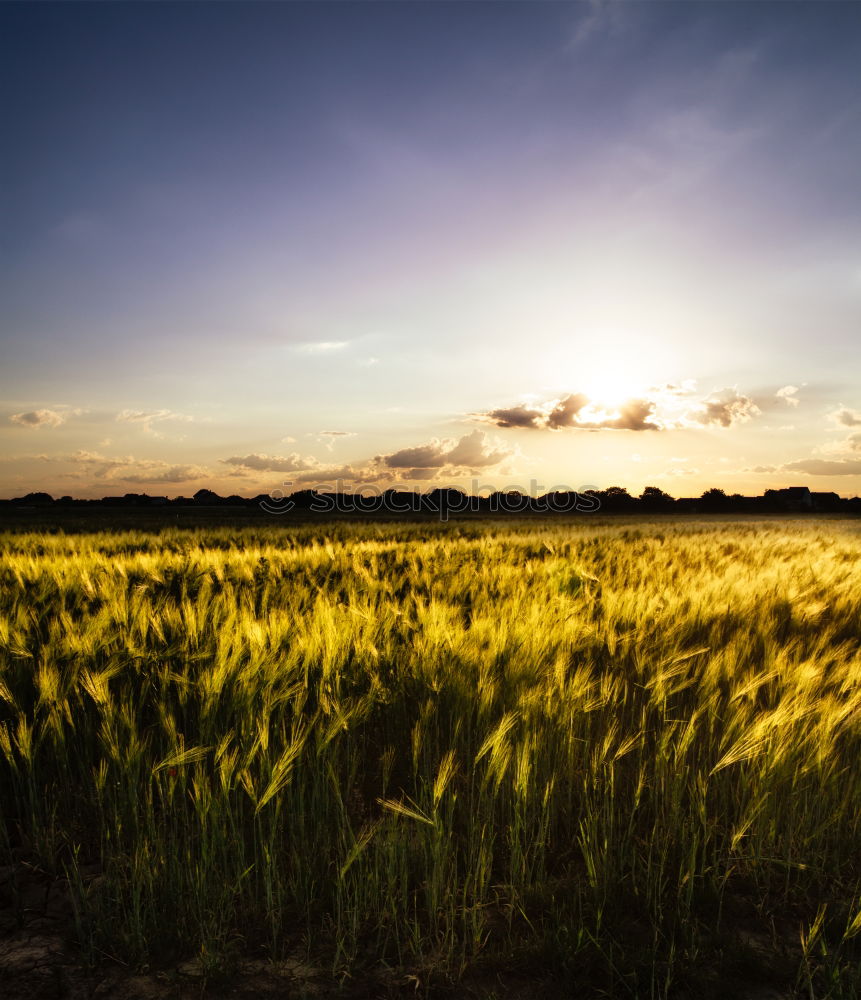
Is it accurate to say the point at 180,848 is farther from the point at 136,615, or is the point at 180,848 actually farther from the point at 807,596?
the point at 807,596

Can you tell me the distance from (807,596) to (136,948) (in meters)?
4.88

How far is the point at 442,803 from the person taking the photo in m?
1.74

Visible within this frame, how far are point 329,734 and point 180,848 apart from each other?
46 cm

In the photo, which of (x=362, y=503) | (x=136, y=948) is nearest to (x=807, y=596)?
(x=136, y=948)

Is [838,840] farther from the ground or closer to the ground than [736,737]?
closer to the ground

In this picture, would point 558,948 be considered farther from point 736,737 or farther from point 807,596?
point 807,596

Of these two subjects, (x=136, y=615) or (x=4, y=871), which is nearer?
(x=4, y=871)

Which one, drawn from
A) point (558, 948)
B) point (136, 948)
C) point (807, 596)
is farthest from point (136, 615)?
point (807, 596)

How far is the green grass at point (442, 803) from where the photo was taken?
131 centimetres

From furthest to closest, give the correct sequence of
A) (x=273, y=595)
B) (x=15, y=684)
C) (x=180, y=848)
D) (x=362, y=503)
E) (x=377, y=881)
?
(x=362, y=503) < (x=273, y=595) < (x=15, y=684) < (x=180, y=848) < (x=377, y=881)

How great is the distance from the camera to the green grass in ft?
4.30

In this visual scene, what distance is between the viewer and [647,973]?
125cm

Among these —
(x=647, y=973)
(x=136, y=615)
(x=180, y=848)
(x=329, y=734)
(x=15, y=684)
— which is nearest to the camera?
(x=647, y=973)

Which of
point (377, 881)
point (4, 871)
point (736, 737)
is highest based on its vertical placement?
point (736, 737)
